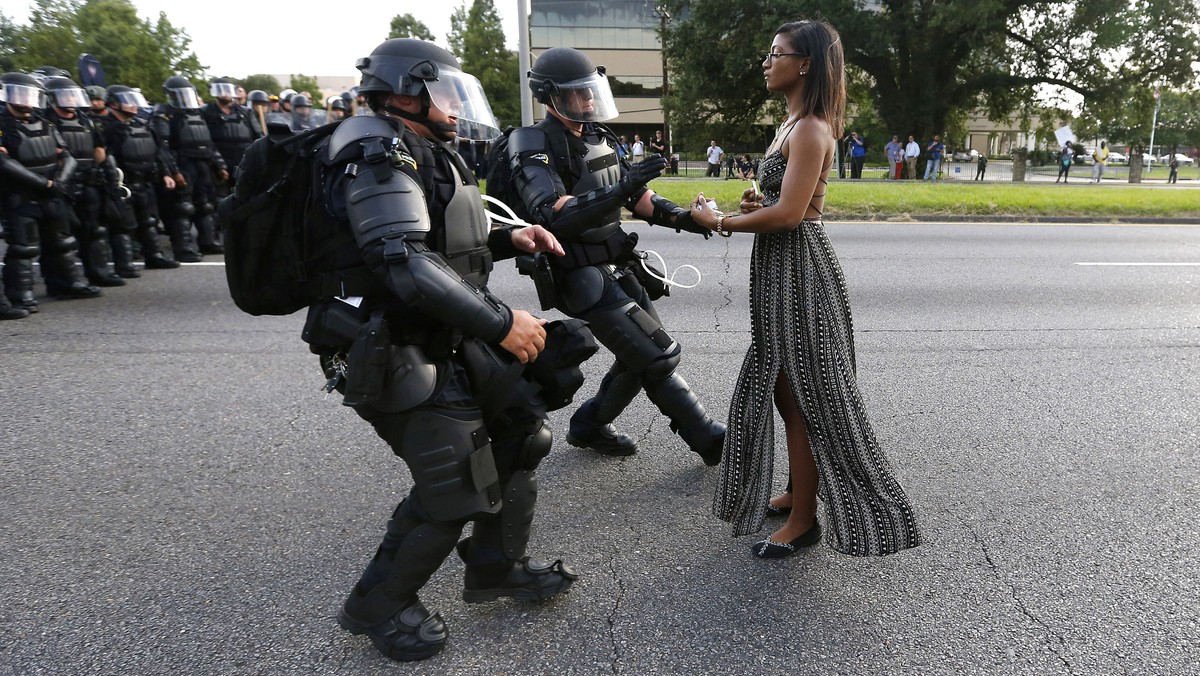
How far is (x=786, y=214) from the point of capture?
102 inches

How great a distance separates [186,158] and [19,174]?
3176mm

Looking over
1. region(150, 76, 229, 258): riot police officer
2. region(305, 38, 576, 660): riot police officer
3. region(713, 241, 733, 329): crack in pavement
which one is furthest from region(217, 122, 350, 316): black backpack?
region(150, 76, 229, 258): riot police officer

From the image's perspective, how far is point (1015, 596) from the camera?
2629mm

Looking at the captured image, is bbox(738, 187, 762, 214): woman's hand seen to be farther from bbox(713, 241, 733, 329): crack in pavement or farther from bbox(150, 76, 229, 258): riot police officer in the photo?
bbox(150, 76, 229, 258): riot police officer

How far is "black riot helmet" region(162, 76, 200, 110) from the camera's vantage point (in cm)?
952

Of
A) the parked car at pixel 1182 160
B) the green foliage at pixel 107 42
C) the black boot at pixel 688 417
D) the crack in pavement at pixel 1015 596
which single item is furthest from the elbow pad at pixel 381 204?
the parked car at pixel 1182 160

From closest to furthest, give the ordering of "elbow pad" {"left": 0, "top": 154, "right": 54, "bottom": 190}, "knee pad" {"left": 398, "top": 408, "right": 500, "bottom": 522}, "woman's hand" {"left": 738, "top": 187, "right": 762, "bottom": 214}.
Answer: "knee pad" {"left": 398, "top": 408, "right": 500, "bottom": 522}
"woman's hand" {"left": 738, "top": 187, "right": 762, "bottom": 214}
"elbow pad" {"left": 0, "top": 154, "right": 54, "bottom": 190}

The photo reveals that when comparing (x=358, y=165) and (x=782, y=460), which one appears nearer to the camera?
(x=358, y=165)

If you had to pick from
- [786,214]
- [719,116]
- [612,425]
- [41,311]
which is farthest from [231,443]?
[719,116]

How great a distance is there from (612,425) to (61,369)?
377 centimetres

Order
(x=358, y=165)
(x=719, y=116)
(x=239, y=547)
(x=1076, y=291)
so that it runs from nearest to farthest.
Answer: (x=358, y=165), (x=239, y=547), (x=1076, y=291), (x=719, y=116)

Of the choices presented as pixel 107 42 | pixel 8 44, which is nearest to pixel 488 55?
pixel 107 42

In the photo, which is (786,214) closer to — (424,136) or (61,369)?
(424,136)

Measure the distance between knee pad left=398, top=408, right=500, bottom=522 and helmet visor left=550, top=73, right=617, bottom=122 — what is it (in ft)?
5.39
